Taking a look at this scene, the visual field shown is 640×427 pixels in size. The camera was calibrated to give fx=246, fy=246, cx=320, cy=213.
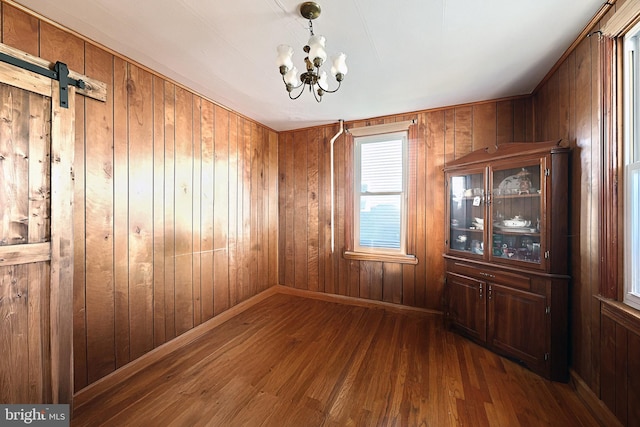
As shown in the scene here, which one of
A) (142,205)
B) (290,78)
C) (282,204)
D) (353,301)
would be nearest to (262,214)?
(282,204)

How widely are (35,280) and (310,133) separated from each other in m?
3.03

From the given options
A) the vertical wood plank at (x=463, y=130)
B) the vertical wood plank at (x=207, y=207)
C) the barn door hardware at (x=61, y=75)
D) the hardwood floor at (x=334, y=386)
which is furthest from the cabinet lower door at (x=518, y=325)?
the barn door hardware at (x=61, y=75)

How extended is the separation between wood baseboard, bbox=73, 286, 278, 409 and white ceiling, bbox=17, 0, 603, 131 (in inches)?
93.3

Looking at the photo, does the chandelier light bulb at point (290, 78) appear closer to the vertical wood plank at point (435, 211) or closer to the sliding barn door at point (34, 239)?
the sliding barn door at point (34, 239)

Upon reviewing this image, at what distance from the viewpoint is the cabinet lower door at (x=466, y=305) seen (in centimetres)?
225

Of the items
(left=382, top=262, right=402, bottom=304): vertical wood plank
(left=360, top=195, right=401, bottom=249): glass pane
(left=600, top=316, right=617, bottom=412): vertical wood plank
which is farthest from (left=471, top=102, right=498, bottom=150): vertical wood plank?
(left=600, top=316, right=617, bottom=412): vertical wood plank

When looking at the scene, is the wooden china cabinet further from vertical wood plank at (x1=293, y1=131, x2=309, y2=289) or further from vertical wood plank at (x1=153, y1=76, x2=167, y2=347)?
vertical wood plank at (x1=153, y1=76, x2=167, y2=347)

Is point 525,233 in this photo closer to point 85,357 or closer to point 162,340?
point 162,340

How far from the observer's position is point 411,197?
2973 millimetres

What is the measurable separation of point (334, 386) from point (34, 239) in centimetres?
211

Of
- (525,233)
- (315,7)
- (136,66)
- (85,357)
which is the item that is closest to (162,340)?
(85,357)

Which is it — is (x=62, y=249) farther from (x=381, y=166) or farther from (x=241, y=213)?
(x=381, y=166)

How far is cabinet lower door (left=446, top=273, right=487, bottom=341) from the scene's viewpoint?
2250 mm

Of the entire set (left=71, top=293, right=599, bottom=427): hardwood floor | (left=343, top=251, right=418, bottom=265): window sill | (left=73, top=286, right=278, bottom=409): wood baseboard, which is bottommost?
(left=71, top=293, right=599, bottom=427): hardwood floor
